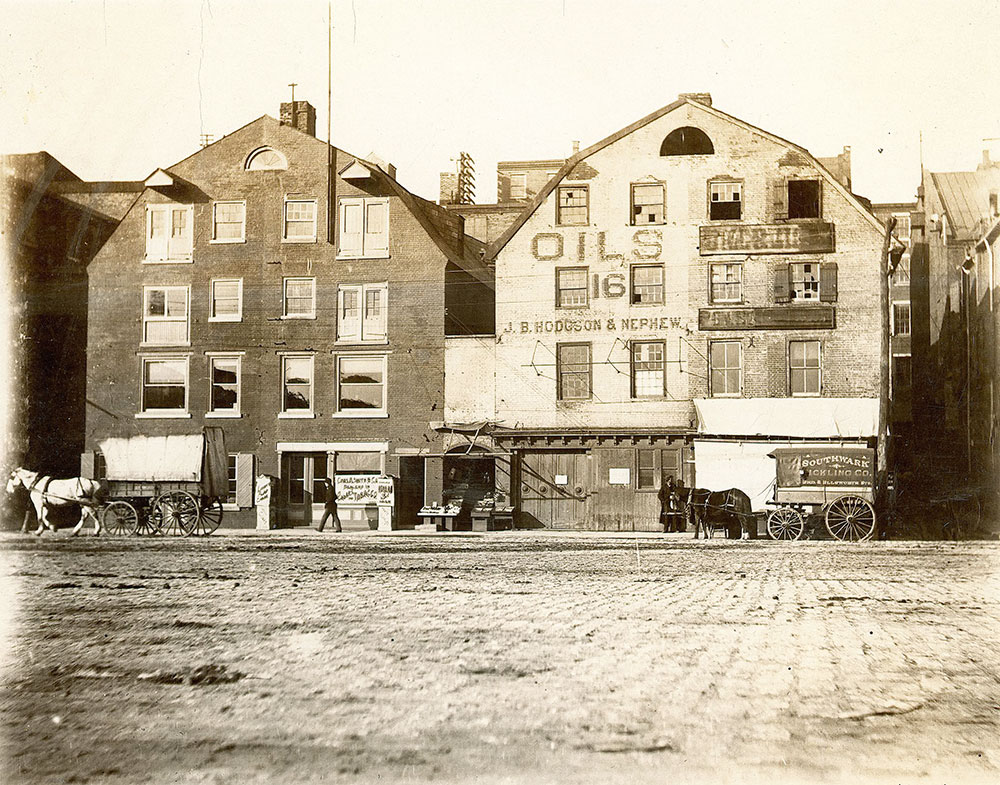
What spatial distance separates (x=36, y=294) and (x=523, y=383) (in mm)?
15160

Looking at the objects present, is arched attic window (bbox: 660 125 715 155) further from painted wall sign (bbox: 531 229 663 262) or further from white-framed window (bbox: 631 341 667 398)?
white-framed window (bbox: 631 341 667 398)

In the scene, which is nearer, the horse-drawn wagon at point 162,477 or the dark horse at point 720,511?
the horse-drawn wagon at point 162,477

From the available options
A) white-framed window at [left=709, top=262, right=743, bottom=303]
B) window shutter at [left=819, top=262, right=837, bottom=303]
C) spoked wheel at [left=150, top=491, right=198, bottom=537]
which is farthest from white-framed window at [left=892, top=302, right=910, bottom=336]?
spoked wheel at [left=150, top=491, right=198, bottom=537]

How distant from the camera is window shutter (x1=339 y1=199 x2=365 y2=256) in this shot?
33000mm

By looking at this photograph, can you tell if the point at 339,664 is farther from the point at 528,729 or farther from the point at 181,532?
the point at 181,532

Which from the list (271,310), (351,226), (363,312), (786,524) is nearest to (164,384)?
(271,310)

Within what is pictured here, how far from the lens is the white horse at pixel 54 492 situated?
24766 millimetres

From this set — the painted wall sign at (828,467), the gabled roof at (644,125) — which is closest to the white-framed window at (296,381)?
the gabled roof at (644,125)

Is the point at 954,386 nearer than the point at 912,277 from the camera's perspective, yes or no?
Yes

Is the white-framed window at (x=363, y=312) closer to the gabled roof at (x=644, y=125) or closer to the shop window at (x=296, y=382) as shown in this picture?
the shop window at (x=296, y=382)

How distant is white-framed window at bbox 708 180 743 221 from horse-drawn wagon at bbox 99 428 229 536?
15.8m

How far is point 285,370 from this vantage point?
32938 millimetres

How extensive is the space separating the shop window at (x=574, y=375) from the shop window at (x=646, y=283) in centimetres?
210

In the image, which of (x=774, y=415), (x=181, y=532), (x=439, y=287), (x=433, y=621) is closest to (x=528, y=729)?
(x=433, y=621)
